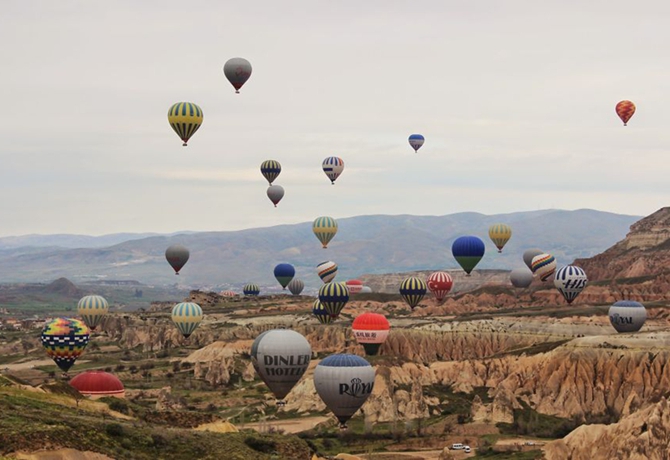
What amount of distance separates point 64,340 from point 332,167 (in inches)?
2950

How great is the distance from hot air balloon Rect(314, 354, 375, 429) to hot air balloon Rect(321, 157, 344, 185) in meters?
76.5

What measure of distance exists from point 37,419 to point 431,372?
98.8 metres

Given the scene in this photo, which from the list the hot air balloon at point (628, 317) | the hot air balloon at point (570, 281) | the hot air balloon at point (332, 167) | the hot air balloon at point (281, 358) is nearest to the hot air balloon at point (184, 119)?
the hot air balloon at point (281, 358)

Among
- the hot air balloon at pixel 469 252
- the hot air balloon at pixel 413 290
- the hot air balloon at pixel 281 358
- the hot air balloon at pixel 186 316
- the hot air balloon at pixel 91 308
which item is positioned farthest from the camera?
the hot air balloon at pixel 413 290

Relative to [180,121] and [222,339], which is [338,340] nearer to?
[222,339]

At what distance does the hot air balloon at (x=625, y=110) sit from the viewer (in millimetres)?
196750

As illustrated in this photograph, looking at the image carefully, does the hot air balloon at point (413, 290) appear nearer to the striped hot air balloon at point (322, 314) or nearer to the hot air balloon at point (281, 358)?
the striped hot air balloon at point (322, 314)

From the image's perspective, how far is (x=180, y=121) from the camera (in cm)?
14150

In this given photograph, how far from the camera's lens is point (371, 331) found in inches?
6324

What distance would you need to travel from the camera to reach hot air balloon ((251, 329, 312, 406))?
11481 cm

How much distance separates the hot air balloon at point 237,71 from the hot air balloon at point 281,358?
47767 mm

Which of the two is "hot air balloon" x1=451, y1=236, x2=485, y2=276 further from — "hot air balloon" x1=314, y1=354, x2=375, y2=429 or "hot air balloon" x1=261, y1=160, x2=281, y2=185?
"hot air balloon" x1=314, y1=354, x2=375, y2=429

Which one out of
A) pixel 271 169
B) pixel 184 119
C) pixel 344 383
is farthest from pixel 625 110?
pixel 344 383

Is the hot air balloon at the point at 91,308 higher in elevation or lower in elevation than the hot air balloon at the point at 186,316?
higher
